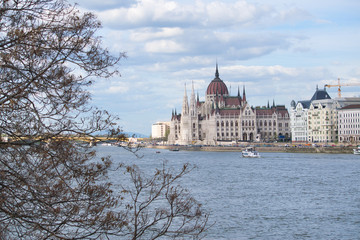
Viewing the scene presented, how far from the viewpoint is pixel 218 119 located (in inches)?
6417

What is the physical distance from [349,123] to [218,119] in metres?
51.4

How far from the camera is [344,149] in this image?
100500 millimetres

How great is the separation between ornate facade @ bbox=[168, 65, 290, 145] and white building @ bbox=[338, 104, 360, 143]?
3657cm

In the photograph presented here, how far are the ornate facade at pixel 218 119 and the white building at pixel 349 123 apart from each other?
36.6 metres

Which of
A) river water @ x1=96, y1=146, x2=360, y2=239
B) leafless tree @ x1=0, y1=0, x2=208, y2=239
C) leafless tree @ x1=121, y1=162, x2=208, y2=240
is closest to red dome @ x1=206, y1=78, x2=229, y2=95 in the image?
river water @ x1=96, y1=146, x2=360, y2=239

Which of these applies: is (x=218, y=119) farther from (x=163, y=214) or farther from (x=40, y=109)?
(x=40, y=109)

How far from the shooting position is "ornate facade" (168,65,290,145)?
524 ft

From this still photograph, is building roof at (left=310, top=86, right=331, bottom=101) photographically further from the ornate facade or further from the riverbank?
the riverbank

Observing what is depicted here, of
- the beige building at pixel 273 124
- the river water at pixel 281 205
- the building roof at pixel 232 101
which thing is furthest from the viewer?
the building roof at pixel 232 101

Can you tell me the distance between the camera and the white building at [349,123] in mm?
116688

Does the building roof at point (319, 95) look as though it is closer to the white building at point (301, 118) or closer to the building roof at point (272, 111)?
the white building at point (301, 118)

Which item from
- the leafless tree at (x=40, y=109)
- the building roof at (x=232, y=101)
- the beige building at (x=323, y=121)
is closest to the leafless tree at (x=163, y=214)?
the leafless tree at (x=40, y=109)

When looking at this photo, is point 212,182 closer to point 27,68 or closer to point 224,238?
point 224,238

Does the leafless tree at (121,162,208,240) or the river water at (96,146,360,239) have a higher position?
the leafless tree at (121,162,208,240)
